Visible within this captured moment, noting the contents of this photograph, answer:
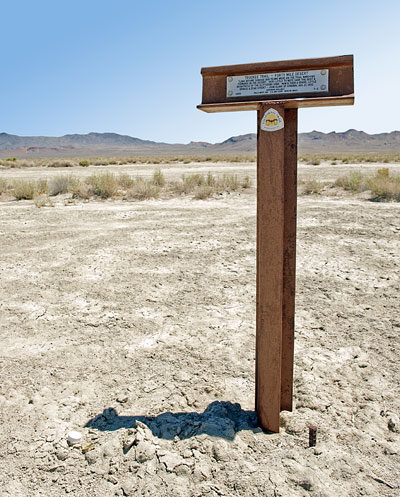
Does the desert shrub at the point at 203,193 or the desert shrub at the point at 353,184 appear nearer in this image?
the desert shrub at the point at 203,193

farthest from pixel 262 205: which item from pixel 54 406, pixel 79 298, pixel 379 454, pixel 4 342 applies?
pixel 79 298

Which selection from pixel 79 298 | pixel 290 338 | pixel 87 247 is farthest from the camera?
pixel 87 247

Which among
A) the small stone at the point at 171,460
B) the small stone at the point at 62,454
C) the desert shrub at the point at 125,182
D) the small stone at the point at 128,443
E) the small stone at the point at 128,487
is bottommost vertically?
the small stone at the point at 128,487

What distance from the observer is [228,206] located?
11672 millimetres

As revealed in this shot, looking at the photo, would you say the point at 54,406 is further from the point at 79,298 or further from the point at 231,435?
the point at 79,298

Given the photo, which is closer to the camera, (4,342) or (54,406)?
(54,406)

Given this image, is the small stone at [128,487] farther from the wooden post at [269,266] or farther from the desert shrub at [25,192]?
the desert shrub at [25,192]

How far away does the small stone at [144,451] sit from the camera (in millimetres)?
2506

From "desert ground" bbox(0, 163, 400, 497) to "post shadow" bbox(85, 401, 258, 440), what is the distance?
0.04ft

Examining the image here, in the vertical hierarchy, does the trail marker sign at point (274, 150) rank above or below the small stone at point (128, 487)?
above

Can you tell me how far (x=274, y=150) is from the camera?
2.50 metres

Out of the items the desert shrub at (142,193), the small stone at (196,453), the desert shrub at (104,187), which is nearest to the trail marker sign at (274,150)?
the small stone at (196,453)

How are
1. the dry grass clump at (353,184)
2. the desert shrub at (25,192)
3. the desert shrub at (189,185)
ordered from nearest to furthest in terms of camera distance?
the desert shrub at (25,192) → the dry grass clump at (353,184) → the desert shrub at (189,185)

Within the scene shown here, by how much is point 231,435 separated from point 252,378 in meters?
0.83
